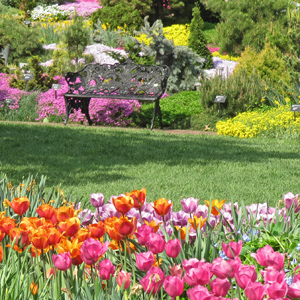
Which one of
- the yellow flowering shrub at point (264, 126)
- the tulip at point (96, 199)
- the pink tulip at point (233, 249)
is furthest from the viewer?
the yellow flowering shrub at point (264, 126)

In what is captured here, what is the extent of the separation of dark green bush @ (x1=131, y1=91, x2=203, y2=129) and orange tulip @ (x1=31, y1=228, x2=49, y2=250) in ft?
27.6

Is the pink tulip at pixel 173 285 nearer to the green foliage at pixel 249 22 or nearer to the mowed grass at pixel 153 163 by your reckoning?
the mowed grass at pixel 153 163

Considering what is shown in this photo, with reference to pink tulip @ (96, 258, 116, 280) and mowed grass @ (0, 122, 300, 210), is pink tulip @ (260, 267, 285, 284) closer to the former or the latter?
pink tulip @ (96, 258, 116, 280)

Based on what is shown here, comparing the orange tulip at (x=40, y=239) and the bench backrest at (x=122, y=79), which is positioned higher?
the orange tulip at (x=40, y=239)

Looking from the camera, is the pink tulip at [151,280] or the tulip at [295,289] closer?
the tulip at [295,289]

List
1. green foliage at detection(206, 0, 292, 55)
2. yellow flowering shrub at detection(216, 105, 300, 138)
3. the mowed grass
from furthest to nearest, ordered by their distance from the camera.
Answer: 1. green foliage at detection(206, 0, 292, 55)
2. yellow flowering shrub at detection(216, 105, 300, 138)
3. the mowed grass

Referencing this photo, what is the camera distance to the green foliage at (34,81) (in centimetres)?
1185

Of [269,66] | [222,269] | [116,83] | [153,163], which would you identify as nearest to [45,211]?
[222,269]

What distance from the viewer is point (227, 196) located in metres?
4.28

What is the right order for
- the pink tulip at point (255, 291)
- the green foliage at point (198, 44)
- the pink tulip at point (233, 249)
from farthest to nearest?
the green foliage at point (198, 44) → the pink tulip at point (233, 249) → the pink tulip at point (255, 291)

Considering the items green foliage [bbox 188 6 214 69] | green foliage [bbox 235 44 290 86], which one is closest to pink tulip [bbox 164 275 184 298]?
green foliage [bbox 235 44 290 86]

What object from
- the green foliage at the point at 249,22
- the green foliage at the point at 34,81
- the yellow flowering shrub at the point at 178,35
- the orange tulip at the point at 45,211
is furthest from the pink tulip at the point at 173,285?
the yellow flowering shrub at the point at 178,35

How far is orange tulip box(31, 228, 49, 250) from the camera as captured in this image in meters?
1.46

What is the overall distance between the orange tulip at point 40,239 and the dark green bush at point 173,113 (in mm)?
8400
